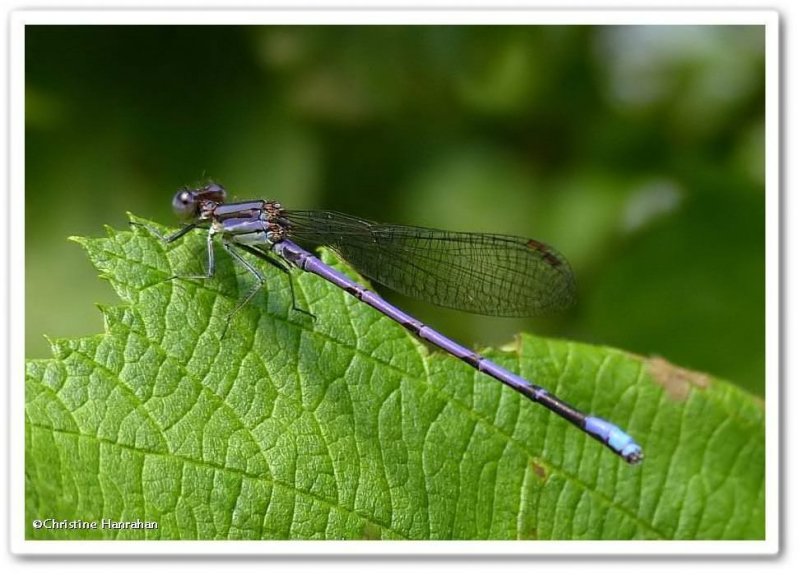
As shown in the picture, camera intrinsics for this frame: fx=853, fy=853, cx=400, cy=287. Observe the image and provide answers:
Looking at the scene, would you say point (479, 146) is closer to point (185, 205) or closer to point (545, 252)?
point (545, 252)

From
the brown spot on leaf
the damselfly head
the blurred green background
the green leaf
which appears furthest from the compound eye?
the brown spot on leaf

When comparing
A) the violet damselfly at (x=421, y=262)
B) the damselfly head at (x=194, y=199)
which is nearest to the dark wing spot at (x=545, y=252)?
the violet damselfly at (x=421, y=262)

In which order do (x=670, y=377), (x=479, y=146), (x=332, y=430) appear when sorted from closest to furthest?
(x=332, y=430) → (x=670, y=377) → (x=479, y=146)

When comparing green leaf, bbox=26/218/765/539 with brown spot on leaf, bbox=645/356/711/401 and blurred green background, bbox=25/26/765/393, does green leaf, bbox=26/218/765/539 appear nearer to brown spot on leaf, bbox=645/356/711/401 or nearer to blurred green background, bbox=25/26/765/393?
brown spot on leaf, bbox=645/356/711/401

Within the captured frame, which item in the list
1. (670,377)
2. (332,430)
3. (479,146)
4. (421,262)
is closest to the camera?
(332,430)

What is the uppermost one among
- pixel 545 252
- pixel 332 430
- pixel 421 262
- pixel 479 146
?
pixel 479 146

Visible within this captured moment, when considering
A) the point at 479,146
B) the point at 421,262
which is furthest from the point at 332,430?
the point at 479,146

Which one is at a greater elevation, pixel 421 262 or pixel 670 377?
pixel 421 262
